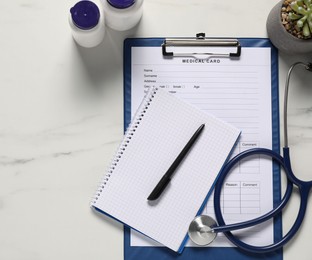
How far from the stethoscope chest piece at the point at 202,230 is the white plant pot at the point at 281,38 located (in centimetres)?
35


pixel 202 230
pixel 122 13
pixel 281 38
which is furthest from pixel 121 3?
pixel 202 230

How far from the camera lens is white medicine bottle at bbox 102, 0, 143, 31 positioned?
71 cm

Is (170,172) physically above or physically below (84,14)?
below

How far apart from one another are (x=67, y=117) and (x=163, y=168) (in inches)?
8.1

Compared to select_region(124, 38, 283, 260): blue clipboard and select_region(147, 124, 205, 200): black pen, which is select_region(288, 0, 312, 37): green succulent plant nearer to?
select_region(124, 38, 283, 260): blue clipboard

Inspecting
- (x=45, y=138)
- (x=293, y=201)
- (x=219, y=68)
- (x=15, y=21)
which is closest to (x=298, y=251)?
(x=293, y=201)

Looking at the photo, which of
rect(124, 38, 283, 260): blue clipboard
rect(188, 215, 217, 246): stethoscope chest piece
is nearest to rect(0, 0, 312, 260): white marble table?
rect(124, 38, 283, 260): blue clipboard

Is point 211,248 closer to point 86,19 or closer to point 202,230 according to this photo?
point 202,230

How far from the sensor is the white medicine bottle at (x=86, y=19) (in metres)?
0.72

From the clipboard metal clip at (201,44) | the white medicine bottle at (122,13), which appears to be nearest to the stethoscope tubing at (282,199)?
the clipboard metal clip at (201,44)

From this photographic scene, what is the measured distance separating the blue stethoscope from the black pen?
0.08 meters

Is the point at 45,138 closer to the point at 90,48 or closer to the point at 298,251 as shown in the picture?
the point at 90,48

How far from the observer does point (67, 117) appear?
805 millimetres


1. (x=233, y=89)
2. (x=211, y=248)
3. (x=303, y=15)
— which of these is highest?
(x=303, y=15)
